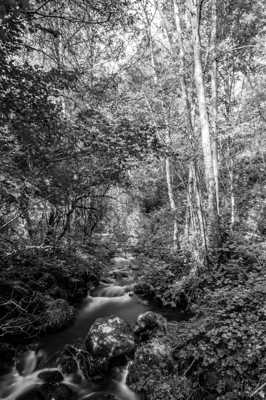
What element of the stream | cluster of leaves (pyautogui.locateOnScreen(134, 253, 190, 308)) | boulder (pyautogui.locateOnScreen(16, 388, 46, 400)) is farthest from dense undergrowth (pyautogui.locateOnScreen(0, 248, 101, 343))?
cluster of leaves (pyautogui.locateOnScreen(134, 253, 190, 308))

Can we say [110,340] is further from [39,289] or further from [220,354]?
[39,289]

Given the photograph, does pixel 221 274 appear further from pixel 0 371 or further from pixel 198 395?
pixel 0 371

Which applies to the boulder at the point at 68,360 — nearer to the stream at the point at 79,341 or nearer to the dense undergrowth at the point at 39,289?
the stream at the point at 79,341

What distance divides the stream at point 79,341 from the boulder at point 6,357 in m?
0.11

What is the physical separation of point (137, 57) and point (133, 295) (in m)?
9.86

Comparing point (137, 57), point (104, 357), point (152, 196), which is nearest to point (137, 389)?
point (104, 357)

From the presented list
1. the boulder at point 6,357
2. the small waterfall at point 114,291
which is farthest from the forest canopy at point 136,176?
the small waterfall at point 114,291

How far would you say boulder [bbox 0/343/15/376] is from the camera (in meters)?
5.25

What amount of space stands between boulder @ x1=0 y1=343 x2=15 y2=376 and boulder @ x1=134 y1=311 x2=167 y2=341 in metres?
2.61

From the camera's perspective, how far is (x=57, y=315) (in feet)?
21.7

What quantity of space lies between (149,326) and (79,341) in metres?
1.66

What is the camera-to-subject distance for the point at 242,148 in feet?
46.5

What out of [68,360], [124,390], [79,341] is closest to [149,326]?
[124,390]

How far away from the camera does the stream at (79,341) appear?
477cm
